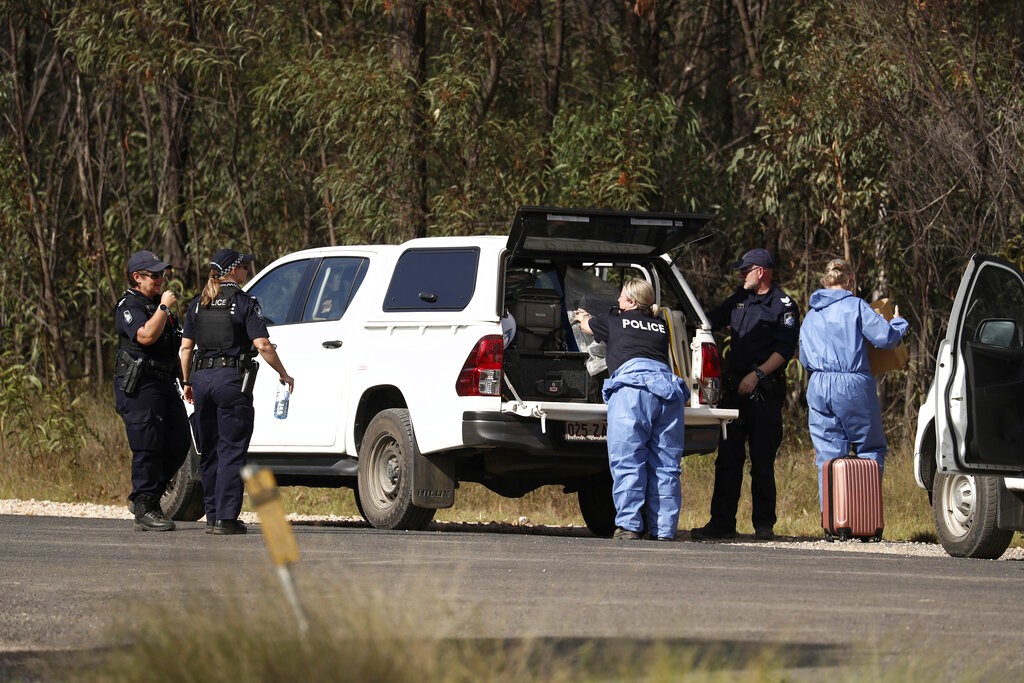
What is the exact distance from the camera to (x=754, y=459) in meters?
13.0

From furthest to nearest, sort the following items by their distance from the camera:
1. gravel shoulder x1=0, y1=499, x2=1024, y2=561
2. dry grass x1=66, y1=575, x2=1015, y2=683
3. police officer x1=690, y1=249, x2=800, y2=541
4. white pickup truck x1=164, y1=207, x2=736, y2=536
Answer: police officer x1=690, y1=249, x2=800, y2=541 → white pickup truck x1=164, y1=207, x2=736, y2=536 → gravel shoulder x1=0, y1=499, x2=1024, y2=561 → dry grass x1=66, y1=575, x2=1015, y2=683

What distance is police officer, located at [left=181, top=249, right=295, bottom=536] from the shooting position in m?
11.6

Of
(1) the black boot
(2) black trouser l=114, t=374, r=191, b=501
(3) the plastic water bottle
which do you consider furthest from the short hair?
(1) the black boot

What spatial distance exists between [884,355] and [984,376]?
2.25m

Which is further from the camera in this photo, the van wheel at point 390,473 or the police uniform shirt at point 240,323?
the van wheel at point 390,473

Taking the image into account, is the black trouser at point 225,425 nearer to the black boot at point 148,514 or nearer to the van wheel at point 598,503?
the black boot at point 148,514

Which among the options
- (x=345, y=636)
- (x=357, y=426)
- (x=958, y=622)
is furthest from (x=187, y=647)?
(x=357, y=426)

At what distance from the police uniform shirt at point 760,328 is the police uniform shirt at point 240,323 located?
326cm

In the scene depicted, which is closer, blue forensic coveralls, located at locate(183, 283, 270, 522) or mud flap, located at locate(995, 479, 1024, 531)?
mud flap, located at locate(995, 479, 1024, 531)

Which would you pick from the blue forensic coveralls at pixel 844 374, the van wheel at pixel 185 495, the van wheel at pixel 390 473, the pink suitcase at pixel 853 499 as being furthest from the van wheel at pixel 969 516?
the van wheel at pixel 185 495

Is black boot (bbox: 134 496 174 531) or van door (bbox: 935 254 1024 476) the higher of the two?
van door (bbox: 935 254 1024 476)

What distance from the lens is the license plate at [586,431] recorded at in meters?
11.9

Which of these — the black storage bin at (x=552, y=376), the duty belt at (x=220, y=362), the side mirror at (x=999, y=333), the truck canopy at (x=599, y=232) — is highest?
the truck canopy at (x=599, y=232)

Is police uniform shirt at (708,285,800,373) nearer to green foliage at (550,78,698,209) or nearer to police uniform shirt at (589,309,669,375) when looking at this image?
police uniform shirt at (589,309,669,375)
